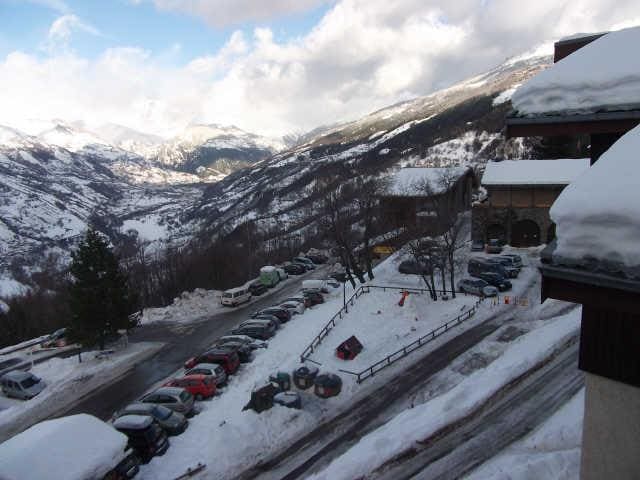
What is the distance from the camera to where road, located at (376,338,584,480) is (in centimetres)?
1391

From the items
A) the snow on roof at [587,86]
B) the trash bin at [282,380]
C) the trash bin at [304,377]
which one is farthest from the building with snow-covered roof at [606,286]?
the trash bin at [282,380]

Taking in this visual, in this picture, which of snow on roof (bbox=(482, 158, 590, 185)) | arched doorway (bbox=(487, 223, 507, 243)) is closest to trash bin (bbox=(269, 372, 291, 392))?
snow on roof (bbox=(482, 158, 590, 185))

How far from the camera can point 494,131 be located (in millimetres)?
123812

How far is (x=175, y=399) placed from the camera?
22000 millimetres

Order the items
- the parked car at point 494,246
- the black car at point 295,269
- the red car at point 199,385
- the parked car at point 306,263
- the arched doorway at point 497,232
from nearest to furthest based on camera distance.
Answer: the red car at point 199,385, the parked car at point 494,246, the arched doorway at point 497,232, the black car at point 295,269, the parked car at point 306,263

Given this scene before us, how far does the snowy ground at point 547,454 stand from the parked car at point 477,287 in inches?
631

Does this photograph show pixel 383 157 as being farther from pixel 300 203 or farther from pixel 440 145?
pixel 300 203

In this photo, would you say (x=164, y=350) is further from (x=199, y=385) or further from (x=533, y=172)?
(x=533, y=172)

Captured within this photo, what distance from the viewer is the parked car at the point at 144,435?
1853 cm

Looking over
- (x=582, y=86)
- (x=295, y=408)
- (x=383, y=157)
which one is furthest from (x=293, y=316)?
(x=383, y=157)

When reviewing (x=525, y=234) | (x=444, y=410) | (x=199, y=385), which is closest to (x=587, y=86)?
(x=444, y=410)

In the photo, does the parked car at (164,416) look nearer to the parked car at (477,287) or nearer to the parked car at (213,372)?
the parked car at (213,372)

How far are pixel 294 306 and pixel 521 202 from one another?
25.4 m

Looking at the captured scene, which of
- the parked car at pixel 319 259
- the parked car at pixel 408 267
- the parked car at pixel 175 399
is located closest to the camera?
the parked car at pixel 175 399
